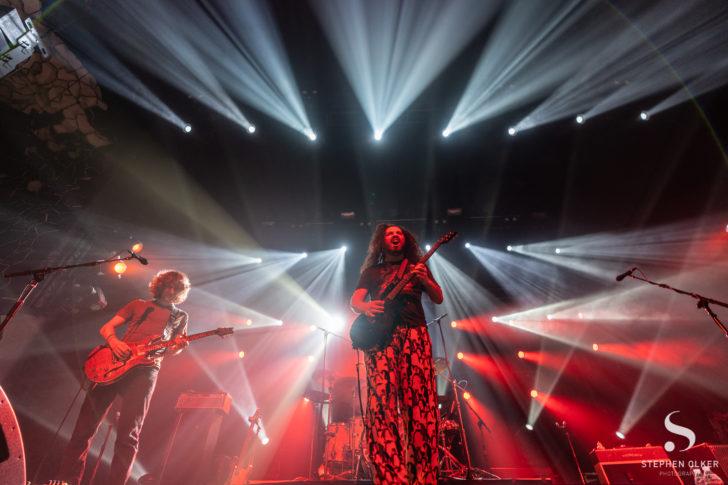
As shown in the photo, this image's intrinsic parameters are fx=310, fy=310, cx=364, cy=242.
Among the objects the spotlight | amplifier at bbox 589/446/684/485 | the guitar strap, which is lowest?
amplifier at bbox 589/446/684/485

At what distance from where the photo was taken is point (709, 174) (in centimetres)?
628

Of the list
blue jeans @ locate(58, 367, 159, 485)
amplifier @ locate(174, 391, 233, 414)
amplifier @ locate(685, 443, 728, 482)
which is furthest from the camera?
amplifier @ locate(174, 391, 233, 414)

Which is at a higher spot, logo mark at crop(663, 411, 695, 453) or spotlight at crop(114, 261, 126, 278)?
spotlight at crop(114, 261, 126, 278)

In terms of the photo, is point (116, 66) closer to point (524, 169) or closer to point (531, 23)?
point (531, 23)

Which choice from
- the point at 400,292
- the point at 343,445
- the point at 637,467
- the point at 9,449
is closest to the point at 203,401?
the point at 343,445

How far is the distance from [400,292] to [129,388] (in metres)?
3.22

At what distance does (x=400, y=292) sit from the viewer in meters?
2.20

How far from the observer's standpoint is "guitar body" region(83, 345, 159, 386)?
326cm

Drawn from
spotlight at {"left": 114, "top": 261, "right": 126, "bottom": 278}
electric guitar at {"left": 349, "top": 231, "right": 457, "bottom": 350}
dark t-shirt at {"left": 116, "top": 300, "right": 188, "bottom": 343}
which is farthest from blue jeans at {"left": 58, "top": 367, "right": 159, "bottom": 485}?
spotlight at {"left": 114, "top": 261, "right": 126, "bottom": 278}

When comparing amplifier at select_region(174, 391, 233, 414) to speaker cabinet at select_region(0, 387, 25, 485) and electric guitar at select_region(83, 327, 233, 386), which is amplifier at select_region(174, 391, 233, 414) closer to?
electric guitar at select_region(83, 327, 233, 386)

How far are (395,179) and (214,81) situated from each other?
13.3 feet

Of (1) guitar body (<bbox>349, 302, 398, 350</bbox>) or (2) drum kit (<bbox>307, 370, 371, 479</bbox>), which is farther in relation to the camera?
(2) drum kit (<bbox>307, 370, 371, 479</bbox>)

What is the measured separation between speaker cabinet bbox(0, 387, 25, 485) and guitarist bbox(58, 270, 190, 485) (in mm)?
2213

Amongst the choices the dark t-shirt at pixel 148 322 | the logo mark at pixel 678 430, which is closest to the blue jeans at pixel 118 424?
the dark t-shirt at pixel 148 322
